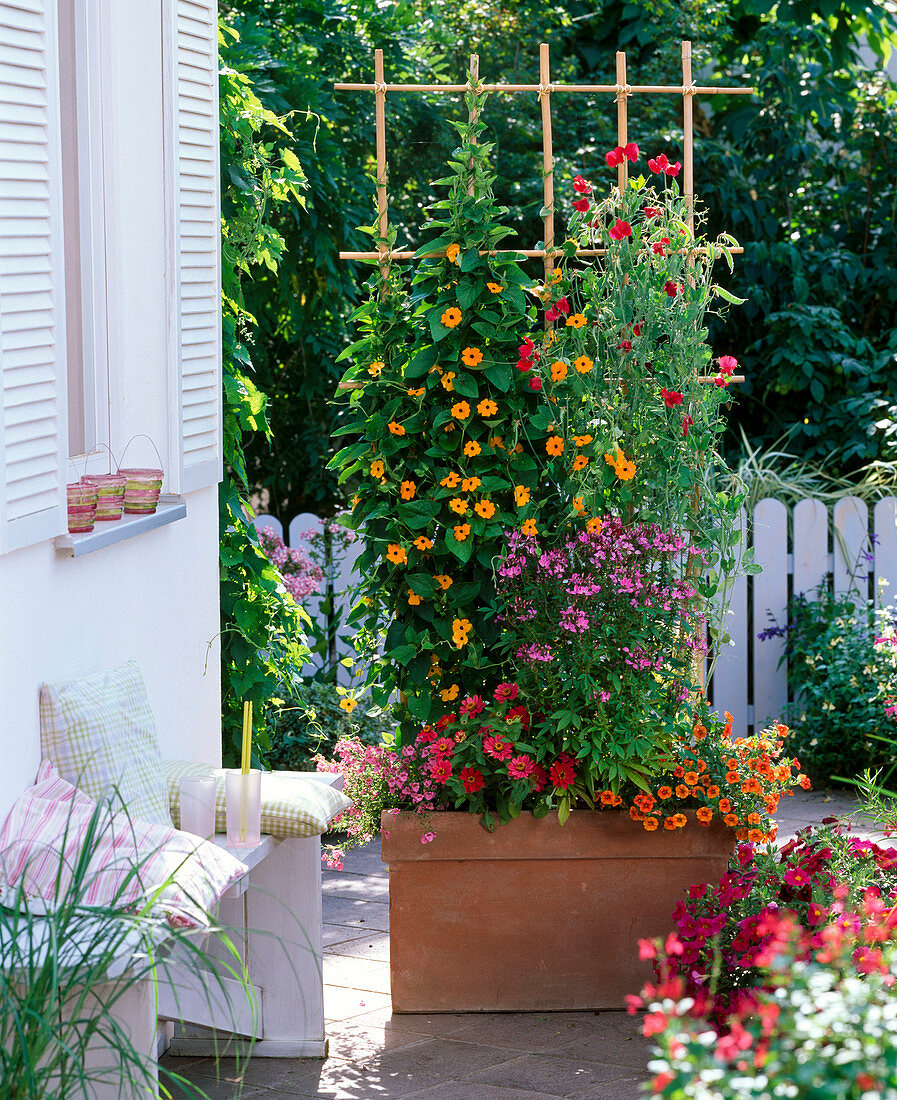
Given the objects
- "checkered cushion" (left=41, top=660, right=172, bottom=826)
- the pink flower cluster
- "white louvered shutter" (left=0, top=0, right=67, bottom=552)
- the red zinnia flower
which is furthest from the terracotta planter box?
the pink flower cluster

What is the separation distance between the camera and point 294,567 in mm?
5766

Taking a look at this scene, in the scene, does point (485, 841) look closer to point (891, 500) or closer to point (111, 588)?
point (111, 588)

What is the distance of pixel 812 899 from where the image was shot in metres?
2.91

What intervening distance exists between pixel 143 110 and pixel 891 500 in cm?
385

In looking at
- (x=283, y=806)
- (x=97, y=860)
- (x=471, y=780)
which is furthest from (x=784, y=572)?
(x=97, y=860)

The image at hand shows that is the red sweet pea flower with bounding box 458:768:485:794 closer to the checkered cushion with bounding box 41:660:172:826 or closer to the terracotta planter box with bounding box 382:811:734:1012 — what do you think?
the terracotta planter box with bounding box 382:811:734:1012

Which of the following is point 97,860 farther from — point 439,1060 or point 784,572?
point 784,572

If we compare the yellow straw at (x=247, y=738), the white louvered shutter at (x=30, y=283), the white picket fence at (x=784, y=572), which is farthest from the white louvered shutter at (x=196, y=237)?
the white picket fence at (x=784, y=572)

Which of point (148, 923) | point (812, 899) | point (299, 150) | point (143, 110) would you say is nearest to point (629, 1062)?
point (812, 899)

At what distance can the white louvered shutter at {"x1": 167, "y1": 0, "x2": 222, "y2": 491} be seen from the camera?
3.23m

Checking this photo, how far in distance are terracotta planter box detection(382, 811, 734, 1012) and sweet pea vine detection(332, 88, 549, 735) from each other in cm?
41

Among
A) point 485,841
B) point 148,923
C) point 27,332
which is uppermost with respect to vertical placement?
point 27,332

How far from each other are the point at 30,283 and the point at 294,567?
3433mm

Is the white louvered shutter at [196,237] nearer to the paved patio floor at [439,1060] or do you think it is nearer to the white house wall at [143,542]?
the white house wall at [143,542]
